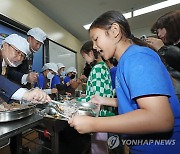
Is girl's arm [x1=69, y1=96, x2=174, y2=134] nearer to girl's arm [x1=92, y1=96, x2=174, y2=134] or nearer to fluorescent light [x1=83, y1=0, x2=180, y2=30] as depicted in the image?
girl's arm [x1=92, y1=96, x2=174, y2=134]

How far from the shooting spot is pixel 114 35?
0.63m

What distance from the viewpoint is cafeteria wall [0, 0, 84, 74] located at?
7.95 ft

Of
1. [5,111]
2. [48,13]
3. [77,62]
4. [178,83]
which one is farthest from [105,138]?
[77,62]

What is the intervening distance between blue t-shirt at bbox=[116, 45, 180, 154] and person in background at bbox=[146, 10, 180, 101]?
418mm

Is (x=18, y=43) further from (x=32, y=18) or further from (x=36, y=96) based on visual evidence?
(x=32, y=18)

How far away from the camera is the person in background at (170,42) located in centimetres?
91

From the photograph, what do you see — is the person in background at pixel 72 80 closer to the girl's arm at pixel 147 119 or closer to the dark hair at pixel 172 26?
the dark hair at pixel 172 26

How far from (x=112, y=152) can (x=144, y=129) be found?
1.47 meters

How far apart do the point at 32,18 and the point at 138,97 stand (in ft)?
9.92

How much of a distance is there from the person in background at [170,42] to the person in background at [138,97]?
347mm

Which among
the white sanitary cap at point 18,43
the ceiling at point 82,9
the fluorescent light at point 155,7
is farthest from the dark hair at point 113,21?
the fluorescent light at point 155,7

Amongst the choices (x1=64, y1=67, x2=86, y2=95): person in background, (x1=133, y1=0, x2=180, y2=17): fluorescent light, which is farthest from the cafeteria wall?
(x1=133, y1=0, x2=180, y2=17): fluorescent light

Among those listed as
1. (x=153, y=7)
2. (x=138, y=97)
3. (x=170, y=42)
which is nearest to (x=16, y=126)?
(x=138, y=97)

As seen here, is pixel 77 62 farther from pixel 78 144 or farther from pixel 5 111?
pixel 5 111
